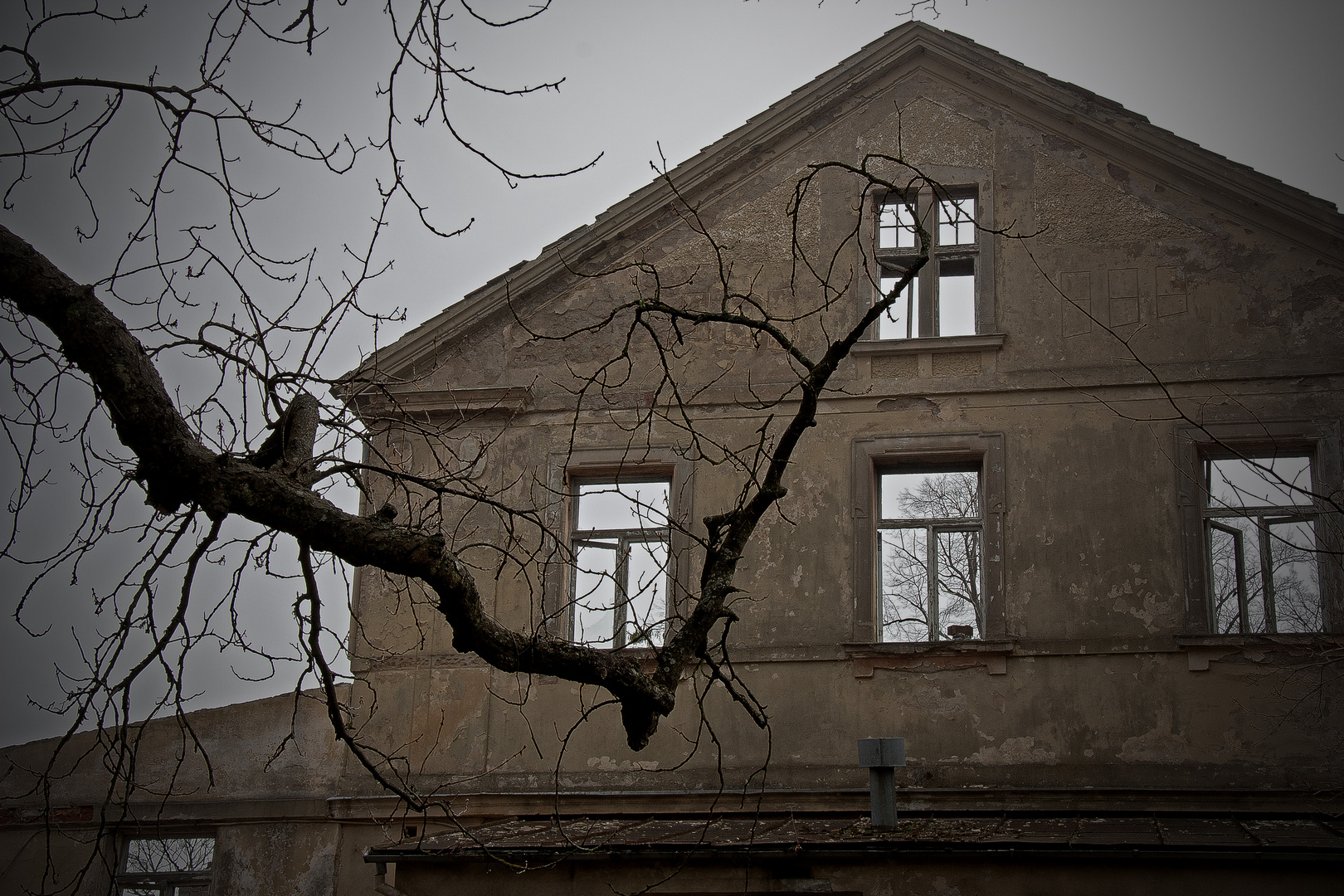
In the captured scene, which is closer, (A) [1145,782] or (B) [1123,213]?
(A) [1145,782]

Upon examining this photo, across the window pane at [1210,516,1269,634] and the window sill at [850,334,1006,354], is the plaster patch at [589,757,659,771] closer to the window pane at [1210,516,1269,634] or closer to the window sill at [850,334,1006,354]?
the window sill at [850,334,1006,354]

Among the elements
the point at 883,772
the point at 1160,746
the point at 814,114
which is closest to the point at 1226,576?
the point at 1160,746

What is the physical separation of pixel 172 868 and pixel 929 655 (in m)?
7.28

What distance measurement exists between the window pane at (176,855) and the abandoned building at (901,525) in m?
0.03

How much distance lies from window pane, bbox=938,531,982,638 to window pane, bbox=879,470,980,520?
0.22 meters

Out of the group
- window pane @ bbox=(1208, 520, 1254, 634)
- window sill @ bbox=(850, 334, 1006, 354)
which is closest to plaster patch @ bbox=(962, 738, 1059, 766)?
window pane @ bbox=(1208, 520, 1254, 634)

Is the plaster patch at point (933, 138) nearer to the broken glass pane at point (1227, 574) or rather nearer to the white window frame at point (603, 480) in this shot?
the white window frame at point (603, 480)

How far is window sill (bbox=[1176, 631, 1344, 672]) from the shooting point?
10.6 meters

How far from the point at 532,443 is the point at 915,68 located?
5375 millimetres

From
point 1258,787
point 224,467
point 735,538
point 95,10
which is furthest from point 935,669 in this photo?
point 95,10

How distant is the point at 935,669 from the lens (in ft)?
37.1

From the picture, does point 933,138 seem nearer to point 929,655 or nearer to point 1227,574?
point 1227,574

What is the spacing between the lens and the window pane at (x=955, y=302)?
12.4m

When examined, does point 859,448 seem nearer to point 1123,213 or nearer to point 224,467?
point 1123,213
